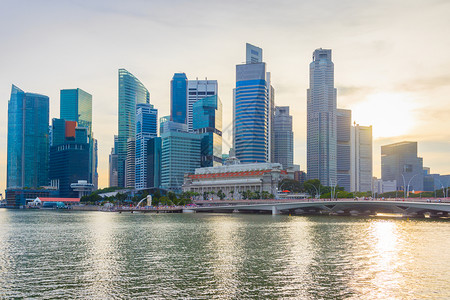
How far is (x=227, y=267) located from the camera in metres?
59.0

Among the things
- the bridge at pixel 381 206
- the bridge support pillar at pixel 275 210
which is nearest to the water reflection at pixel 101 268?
the bridge at pixel 381 206

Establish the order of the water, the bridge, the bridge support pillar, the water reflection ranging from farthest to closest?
the bridge support pillar, the bridge, the water reflection, the water

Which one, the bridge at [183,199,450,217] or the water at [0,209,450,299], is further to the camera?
the bridge at [183,199,450,217]

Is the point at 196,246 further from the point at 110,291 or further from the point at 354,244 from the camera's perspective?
the point at 110,291

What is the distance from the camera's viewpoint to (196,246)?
7962 cm

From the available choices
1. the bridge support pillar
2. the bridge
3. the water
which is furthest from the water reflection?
the bridge support pillar

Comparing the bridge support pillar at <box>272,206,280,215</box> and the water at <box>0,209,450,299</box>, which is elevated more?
the water at <box>0,209,450,299</box>

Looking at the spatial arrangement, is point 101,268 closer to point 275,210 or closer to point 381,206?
point 381,206

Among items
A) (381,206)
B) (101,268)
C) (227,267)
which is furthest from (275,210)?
(101,268)

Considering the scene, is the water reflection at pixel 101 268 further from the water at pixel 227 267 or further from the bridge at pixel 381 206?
the bridge at pixel 381 206

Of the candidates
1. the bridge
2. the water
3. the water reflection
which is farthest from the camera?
the bridge

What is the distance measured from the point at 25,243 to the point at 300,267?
53.8 meters

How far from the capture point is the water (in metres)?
46.1

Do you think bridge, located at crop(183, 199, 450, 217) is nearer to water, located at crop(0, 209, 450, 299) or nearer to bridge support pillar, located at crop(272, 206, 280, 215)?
bridge support pillar, located at crop(272, 206, 280, 215)
